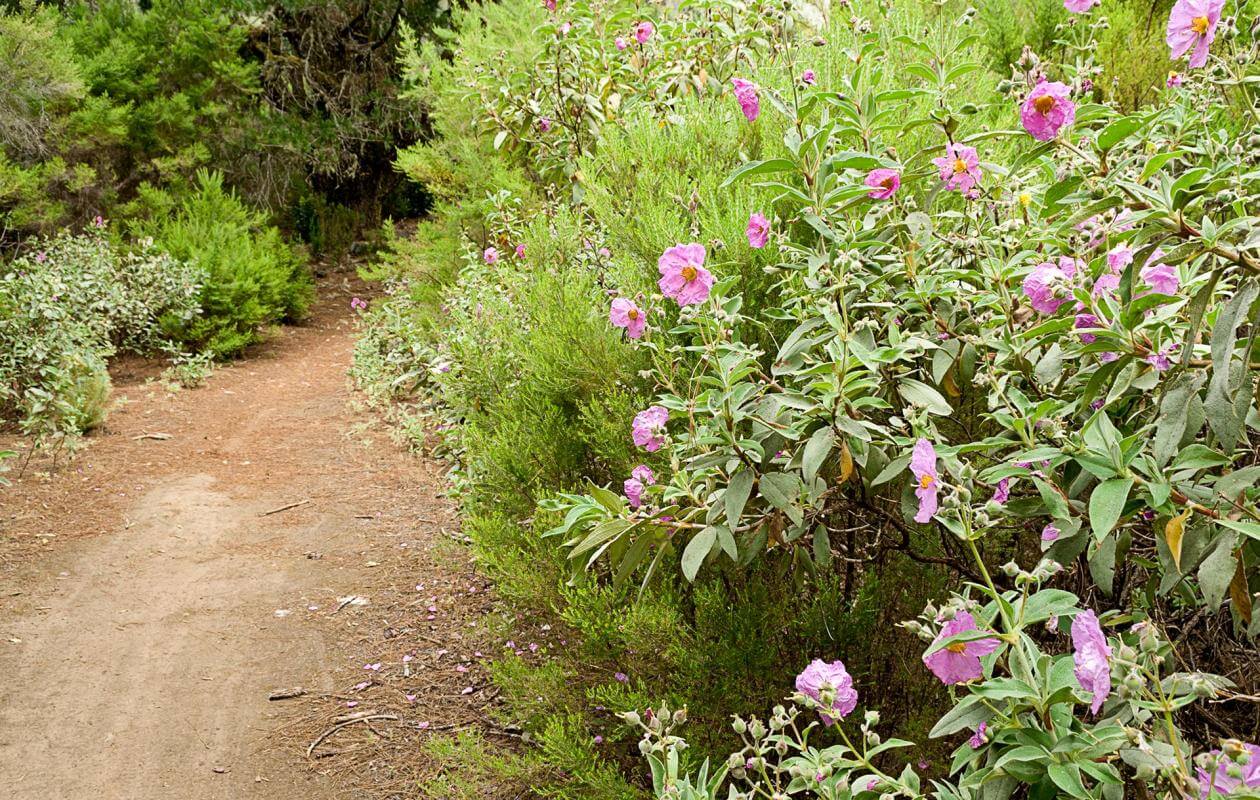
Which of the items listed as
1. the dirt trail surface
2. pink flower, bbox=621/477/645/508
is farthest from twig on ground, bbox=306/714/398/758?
pink flower, bbox=621/477/645/508

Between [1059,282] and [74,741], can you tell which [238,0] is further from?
[1059,282]

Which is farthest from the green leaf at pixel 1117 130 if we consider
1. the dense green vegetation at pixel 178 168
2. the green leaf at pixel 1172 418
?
the dense green vegetation at pixel 178 168

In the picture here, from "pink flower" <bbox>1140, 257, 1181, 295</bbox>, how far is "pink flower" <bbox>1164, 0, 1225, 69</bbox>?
0.87 feet

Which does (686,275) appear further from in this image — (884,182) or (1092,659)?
(1092,659)

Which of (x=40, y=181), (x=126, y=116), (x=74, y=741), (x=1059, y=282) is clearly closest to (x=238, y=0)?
(x=126, y=116)

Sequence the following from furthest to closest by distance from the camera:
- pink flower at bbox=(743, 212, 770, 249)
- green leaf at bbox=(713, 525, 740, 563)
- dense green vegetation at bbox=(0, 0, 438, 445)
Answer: dense green vegetation at bbox=(0, 0, 438, 445), pink flower at bbox=(743, 212, 770, 249), green leaf at bbox=(713, 525, 740, 563)

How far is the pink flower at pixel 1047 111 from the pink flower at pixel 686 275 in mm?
608

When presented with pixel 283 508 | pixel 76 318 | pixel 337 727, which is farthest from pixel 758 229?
pixel 76 318

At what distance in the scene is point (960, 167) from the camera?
173cm

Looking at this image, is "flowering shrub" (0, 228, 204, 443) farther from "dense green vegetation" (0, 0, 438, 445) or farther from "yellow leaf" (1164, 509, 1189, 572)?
"yellow leaf" (1164, 509, 1189, 572)

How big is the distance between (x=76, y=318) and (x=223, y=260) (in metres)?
1.52

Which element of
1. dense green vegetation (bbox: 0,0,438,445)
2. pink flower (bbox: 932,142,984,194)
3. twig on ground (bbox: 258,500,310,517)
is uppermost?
pink flower (bbox: 932,142,984,194)

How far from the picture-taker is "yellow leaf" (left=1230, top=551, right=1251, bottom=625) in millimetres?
1231

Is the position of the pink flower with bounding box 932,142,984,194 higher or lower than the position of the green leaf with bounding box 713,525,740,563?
higher
